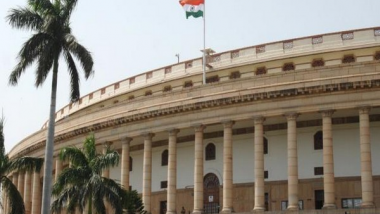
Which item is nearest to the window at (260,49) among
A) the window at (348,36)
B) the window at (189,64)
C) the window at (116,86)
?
the window at (348,36)

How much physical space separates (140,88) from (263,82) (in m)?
25.5

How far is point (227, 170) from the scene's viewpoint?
56.0 meters

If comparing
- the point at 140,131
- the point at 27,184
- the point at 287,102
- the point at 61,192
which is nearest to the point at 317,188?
the point at 287,102

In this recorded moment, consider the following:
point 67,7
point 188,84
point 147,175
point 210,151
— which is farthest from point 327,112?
point 188,84

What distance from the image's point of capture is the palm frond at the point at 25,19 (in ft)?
146

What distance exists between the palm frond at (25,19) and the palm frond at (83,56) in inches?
83.8

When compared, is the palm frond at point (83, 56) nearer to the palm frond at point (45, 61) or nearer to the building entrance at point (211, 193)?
the palm frond at point (45, 61)

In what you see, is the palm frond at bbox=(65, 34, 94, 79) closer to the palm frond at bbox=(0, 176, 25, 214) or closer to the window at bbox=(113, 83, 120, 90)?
the palm frond at bbox=(0, 176, 25, 214)

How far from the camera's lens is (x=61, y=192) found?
148 ft

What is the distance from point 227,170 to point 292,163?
224 inches

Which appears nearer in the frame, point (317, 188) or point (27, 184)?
point (317, 188)

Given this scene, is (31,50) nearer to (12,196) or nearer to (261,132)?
(12,196)

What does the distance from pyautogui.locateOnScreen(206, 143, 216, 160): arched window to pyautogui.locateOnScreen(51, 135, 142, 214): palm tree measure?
1756 cm

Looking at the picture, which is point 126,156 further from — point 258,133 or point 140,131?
point 258,133
